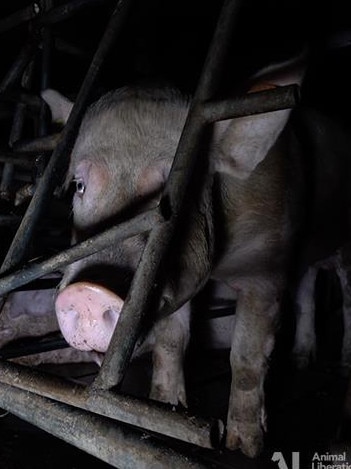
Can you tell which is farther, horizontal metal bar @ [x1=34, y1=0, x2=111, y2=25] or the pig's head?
horizontal metal bar @ [x1=34, y1=0, x2=111, y2=25]

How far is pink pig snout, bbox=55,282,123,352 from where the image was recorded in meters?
1.35

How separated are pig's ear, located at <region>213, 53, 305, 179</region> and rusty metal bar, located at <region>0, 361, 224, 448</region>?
1.17m

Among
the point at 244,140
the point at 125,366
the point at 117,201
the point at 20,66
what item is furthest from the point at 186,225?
the point at 20,66

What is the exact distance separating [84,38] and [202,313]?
307cm

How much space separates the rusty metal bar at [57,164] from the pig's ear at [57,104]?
0.64 metres

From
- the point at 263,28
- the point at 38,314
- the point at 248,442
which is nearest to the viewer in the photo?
the point at 248,442

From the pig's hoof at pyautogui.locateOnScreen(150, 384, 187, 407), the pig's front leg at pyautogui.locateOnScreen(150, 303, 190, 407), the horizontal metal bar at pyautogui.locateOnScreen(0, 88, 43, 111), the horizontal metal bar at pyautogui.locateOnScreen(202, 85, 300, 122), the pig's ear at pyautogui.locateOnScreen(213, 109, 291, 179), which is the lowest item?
the pig's hoof at pyautogui.locateOnScreen(150, 384, 187, 407)

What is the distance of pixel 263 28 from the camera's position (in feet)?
15.7

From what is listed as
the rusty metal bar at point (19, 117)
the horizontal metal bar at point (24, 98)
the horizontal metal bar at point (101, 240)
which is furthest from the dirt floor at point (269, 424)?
the horizontal metal bar at point (24, 98)

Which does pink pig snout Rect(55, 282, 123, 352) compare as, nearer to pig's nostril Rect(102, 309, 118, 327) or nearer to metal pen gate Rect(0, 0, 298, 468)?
pig's nostril Rect(102, 309, 118, 327)

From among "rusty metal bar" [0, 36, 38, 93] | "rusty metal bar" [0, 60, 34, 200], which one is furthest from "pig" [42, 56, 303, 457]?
"rusty metal bar" [0, 60, 34, 200]

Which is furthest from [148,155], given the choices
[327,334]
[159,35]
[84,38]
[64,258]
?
[327,334]

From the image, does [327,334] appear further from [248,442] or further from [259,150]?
[259,150]

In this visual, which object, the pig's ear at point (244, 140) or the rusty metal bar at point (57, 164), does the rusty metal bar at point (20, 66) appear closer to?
the rusty metal bar at point (57, 164)
